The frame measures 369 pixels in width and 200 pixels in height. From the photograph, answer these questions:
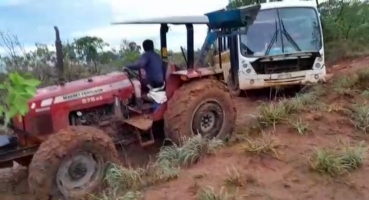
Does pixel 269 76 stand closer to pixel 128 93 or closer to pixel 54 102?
pixel 128 93

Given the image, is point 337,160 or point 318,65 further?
point 318,65

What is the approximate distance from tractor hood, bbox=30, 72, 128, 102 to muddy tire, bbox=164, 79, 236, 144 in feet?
2.70

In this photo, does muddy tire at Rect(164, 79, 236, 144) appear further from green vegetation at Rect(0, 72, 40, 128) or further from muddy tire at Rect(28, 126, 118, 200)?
green vegetation at Rect(0, 72, 40, 128)

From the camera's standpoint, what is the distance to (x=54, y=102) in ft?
22.5

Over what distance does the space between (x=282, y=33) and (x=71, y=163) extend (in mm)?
7059

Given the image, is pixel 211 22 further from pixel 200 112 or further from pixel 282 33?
pixel 282 33

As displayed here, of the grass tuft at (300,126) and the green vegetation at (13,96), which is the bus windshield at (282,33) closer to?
the grass tuft at (300,126)

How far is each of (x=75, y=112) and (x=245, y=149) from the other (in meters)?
2.26

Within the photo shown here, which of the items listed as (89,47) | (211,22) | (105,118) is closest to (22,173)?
(105,118)

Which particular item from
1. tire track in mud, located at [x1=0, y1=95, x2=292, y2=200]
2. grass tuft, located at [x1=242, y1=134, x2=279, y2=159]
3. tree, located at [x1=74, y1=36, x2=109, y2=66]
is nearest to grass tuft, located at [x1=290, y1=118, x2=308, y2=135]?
grass tuft, located at [x1=242, y1=134, x2=279, y2=159]

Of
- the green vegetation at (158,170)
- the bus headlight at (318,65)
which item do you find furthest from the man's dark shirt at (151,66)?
the bus headlight at (318,65)

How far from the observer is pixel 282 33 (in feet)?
39.6

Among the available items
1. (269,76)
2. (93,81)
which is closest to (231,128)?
(93,81)

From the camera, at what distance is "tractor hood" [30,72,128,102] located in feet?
22.6
